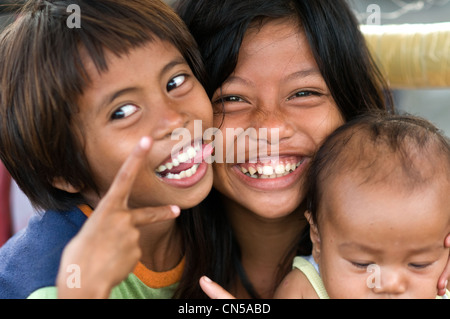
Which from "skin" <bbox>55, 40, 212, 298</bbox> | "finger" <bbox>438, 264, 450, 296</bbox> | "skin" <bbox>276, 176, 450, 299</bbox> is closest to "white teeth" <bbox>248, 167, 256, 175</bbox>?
"skin" <bbox>55, 40, 212, 298</bbox>

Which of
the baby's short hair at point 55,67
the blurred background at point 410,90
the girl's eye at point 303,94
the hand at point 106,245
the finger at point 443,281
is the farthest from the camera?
the blurred background at point 410,90

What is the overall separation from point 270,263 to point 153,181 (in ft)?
2.07

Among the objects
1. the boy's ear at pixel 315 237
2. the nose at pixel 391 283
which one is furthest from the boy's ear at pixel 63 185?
the nose at pixel 391 283

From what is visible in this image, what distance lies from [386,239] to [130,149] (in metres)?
0.58

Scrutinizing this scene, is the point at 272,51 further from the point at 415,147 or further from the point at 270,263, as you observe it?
the point at 270,263

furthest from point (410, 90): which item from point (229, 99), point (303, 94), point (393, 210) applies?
point (393, 210)

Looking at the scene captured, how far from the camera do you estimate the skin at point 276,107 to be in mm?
1350

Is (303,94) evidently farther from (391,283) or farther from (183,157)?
(391,283)

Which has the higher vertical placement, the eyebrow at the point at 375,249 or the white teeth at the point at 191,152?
the white teeth at the point at 191,152

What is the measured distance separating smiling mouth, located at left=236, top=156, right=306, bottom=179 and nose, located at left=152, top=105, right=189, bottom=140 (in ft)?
1.03

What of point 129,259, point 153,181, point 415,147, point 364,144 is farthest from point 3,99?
point 415,147
